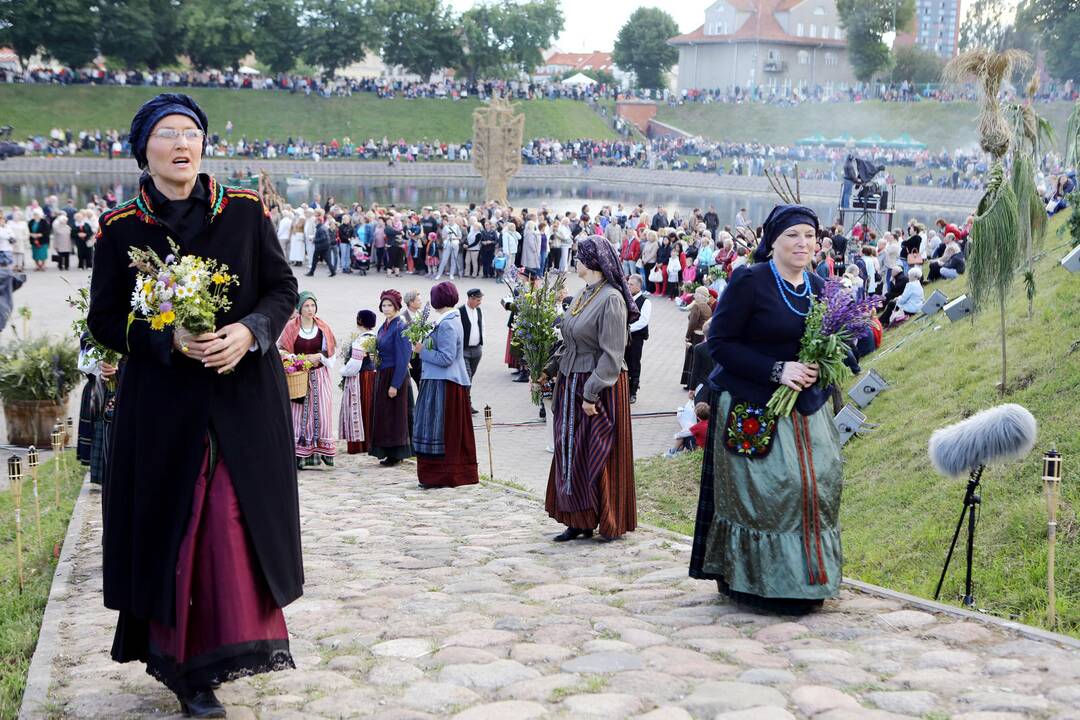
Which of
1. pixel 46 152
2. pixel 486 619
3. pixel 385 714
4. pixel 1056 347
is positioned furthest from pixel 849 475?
pixel 46 152

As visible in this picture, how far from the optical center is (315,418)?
11336 millimetres

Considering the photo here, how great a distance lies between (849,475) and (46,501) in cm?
655

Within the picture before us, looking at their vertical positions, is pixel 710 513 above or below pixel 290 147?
below

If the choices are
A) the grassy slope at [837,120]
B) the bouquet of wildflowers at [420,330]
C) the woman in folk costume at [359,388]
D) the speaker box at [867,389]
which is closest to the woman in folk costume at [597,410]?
→ the bouquet of wildflowers at [420,330]

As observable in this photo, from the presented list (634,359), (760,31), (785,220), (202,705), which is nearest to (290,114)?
(760,31)

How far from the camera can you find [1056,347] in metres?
10.1

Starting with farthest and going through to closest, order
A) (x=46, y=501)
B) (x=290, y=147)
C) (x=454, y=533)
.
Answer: (x=290, y=147) < (x=46, y=501) < (x=454, y=533)

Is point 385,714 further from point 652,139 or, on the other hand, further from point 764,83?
point 764,83

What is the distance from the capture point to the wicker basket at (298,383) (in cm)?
1088

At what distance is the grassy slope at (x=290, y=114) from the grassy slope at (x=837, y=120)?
7699 millimetres

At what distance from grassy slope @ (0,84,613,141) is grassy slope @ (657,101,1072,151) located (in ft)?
25.3

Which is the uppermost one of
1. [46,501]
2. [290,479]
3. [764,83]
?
[764,83]

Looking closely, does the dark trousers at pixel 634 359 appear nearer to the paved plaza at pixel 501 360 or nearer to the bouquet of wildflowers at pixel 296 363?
the paved plaza at pixel 501 360

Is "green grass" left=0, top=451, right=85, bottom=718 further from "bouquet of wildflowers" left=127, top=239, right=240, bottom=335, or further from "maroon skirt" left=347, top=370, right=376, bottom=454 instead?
"maroon skirt" left=347, top=370, right=376, bottom=454
